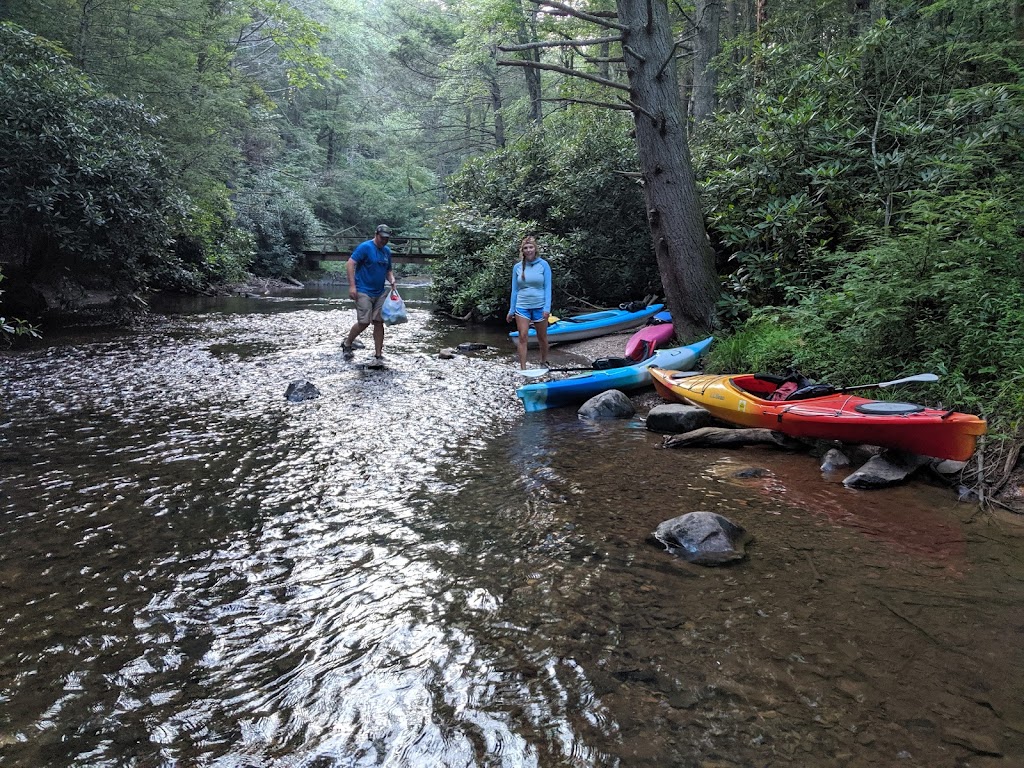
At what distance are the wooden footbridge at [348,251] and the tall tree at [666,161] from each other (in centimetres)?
1471

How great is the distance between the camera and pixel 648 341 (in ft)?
27.5

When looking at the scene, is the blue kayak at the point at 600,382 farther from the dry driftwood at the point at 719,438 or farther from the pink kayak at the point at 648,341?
the dry driftwood at the point at 719,438

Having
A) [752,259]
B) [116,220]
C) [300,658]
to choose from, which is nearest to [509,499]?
[300,658]

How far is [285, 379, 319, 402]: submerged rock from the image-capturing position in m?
6.29

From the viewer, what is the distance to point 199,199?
52.1 feet

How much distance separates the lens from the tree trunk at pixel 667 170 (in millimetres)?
7438

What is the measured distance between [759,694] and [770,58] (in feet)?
34.5

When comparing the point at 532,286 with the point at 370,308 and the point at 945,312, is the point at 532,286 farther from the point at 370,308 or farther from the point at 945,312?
the point at 945,312

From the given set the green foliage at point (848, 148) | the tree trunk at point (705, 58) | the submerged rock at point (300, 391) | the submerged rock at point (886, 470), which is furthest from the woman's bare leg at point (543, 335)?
the tree trunk at point (705, 58)

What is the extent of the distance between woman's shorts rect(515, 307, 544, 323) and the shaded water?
131 inches

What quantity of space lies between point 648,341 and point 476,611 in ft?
20.9

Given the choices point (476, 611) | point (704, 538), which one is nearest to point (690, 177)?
point (704, 538)

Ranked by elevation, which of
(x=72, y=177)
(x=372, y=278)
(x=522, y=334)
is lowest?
(x=522, y=334)

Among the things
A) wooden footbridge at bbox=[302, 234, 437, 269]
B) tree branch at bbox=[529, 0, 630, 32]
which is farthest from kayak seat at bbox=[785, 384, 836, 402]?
wooden footbridge at bbox=[302, 234, 437, 269]
